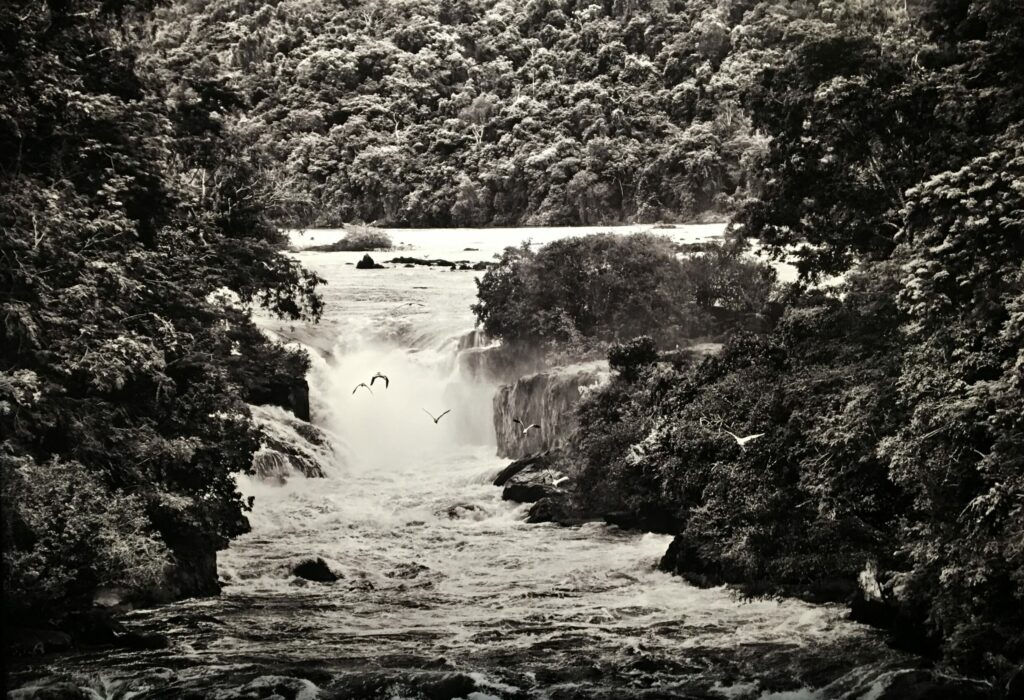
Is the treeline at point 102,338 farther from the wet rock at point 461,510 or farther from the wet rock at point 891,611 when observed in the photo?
the wet rock at point 891,611

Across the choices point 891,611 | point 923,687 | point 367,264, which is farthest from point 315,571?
point 923,687

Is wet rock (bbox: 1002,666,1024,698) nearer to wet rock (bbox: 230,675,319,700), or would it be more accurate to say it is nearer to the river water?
the river water

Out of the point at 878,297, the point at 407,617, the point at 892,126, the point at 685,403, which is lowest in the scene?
the point at 407,617

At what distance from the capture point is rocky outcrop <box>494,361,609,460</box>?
72.8 ft

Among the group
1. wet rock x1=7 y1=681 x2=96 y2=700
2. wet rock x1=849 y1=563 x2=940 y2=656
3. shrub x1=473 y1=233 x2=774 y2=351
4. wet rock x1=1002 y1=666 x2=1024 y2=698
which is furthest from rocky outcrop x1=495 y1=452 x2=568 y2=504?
wet rock x1=1002 y1=666 x2=1024 y2=698

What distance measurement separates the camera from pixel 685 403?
17.8 meters

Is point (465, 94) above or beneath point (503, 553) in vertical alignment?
above

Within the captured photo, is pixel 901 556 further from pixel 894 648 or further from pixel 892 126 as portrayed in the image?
pixel 892 126

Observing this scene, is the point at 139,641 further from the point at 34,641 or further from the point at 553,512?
the point at 553,512

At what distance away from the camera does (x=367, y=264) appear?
951 inches

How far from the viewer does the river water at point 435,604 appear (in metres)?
12.6

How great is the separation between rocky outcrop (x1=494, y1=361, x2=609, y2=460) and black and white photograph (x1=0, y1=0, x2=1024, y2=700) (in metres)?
0.10

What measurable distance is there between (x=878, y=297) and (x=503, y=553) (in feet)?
24.0

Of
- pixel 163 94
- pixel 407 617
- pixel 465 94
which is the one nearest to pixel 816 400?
pixel 407 617
